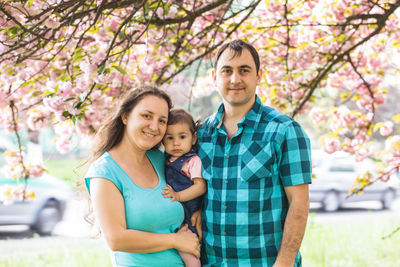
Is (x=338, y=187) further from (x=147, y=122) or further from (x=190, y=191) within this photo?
(x=147, y=122)

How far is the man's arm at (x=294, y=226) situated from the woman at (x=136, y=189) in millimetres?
448

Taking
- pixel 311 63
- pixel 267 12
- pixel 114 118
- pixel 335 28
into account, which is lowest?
pixel 114 118

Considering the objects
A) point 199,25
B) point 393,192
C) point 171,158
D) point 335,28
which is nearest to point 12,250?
point 199,25

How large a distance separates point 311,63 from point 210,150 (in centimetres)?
260

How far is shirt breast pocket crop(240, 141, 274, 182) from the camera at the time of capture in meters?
2.06

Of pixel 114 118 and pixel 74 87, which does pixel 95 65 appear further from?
pixel 114 118

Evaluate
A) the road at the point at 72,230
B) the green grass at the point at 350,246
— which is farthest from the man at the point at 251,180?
the green grass at the point at 350,246

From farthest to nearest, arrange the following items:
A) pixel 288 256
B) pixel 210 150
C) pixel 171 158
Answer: pixel 171 158
pixel 210 150
pixel 288 256

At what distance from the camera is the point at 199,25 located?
4395mm

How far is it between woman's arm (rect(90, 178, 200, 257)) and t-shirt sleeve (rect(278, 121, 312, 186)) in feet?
2.30

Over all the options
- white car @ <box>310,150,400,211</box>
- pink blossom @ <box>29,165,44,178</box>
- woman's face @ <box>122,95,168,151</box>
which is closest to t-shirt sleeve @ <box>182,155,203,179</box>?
woman's face @ <box>122,95,168,151</box>

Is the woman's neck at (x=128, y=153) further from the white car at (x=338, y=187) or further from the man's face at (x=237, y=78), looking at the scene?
the white car at (x=338, y=187)

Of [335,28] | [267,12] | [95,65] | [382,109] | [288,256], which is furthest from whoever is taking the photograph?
[382,109]

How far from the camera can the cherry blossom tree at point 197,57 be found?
2.87 m
